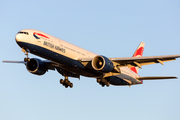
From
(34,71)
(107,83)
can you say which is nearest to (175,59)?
(107,83)

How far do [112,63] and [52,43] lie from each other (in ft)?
27.2

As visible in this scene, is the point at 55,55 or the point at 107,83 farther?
the point at 107,83

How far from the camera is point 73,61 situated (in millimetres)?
39938

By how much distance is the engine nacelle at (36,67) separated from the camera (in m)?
44.4

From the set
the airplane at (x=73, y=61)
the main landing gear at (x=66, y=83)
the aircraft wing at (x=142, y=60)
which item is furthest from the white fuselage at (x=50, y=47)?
the aircraft wing at (x=142, y=60)

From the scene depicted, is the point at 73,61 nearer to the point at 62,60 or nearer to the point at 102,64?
the point at 62,60

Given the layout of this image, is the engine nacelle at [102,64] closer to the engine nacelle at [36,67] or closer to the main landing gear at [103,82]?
the main landing gear at [103,82]


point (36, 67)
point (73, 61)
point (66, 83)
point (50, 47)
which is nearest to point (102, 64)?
point (73, 61)

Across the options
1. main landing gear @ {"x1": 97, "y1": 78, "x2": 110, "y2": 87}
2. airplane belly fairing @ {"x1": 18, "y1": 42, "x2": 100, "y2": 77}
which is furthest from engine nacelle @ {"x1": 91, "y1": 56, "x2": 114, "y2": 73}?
main landing gear @ {"x1": 97, "y1": 78, "x2": 110, "y2": 87}

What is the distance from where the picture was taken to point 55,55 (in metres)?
38.1

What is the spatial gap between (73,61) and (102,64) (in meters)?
3.72

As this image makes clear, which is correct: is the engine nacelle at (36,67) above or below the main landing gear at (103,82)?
above

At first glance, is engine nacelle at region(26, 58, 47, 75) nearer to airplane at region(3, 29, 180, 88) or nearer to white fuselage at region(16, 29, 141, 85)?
airplane at region(3, 29, 180, 88)

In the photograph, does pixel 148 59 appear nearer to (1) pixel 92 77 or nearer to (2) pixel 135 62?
(2) pixel 135 62
